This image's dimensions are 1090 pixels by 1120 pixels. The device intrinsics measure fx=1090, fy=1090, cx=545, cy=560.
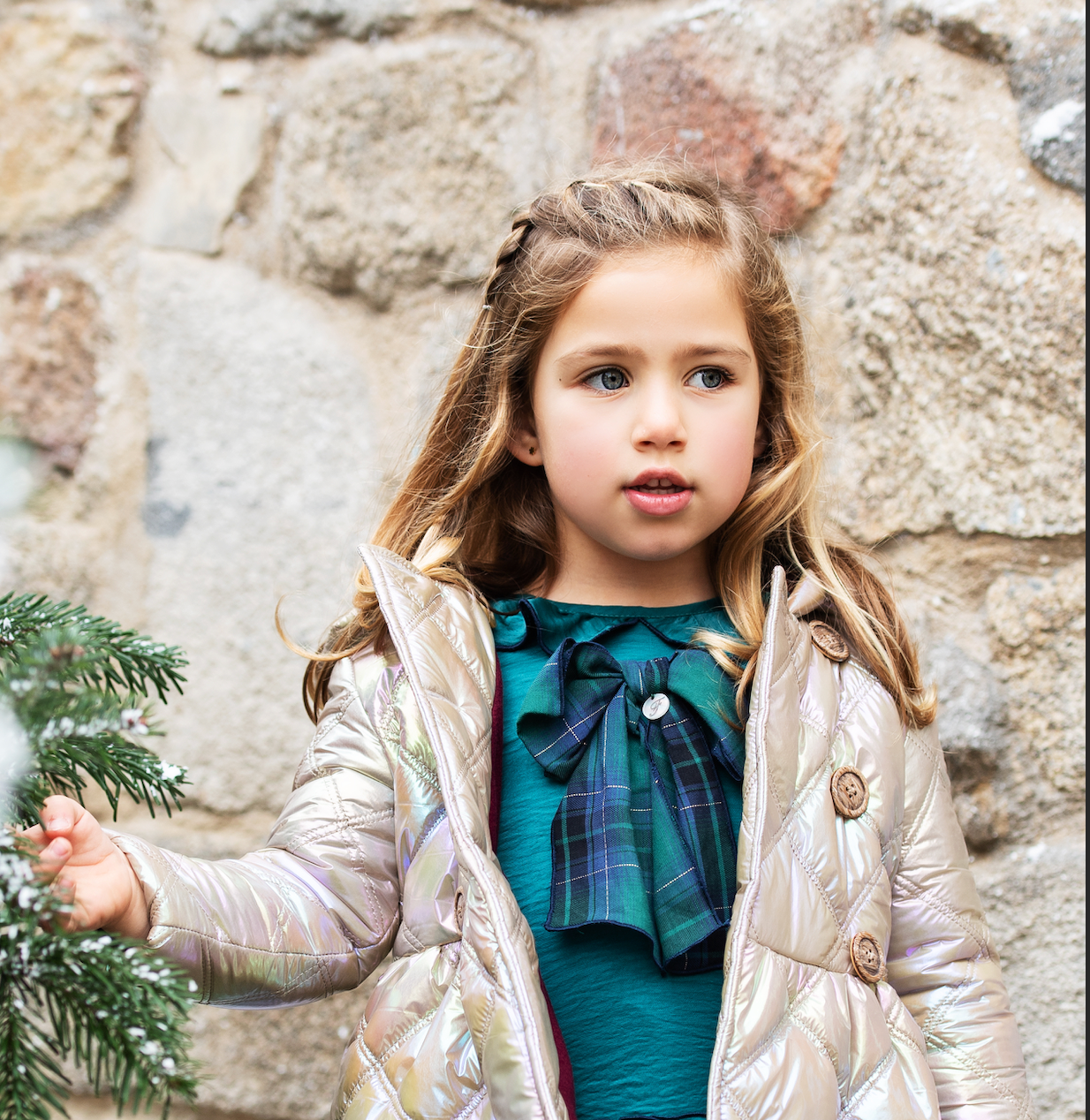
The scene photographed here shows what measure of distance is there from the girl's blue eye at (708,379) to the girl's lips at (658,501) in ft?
0.33

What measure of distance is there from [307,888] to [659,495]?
0.45 m

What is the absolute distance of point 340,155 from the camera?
1.25m

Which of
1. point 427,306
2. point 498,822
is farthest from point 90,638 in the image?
point 427,306

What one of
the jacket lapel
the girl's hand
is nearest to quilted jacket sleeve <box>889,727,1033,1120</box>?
the jacket lapel

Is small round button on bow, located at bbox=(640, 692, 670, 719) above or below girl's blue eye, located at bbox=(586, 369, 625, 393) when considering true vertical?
below

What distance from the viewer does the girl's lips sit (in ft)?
3.16

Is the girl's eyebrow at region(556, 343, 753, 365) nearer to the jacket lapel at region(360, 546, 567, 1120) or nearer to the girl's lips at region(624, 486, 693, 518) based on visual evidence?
the girl's lips at region(624, 486, 693, 518)

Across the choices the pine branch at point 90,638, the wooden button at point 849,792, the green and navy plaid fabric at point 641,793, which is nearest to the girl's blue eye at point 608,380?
the green and navy plaid fabric at point 641,793

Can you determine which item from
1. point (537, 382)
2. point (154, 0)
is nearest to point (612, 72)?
point (537, 382)

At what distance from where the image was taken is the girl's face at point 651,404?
955 millimetres

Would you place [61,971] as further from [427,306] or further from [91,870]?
[427,306]

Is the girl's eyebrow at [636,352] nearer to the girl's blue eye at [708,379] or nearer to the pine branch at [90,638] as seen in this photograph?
the girl's blue eye at [708,379]

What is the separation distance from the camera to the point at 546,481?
1194 mm

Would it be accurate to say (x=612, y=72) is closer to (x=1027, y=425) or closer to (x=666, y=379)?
(x=666, y=379)
